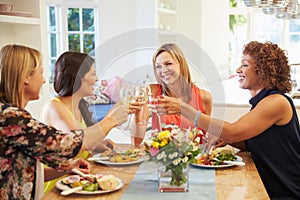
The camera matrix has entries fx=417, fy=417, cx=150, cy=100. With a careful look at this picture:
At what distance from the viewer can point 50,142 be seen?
4.36 ft

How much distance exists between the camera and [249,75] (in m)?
2.07

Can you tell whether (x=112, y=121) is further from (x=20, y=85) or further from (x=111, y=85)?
(x=20, y=85)

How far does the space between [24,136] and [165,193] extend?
1.81 feet

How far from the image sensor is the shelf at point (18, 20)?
2074 mm

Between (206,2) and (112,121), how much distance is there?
3931 mm

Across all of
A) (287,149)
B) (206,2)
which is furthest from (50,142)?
(206,2)

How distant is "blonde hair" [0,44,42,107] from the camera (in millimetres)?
1376

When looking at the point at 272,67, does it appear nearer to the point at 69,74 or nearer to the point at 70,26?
the point at 69,74

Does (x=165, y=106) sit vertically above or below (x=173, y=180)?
above

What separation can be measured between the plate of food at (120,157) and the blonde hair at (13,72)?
0.59 m

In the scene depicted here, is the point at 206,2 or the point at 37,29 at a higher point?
the point at 206,2

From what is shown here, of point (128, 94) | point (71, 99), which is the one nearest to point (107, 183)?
point (128, 94)

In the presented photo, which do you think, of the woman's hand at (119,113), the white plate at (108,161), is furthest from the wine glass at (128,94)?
the white plate at (108,161)

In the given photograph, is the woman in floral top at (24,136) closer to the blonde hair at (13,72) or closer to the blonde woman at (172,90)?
the blonde hair at (13,72)
